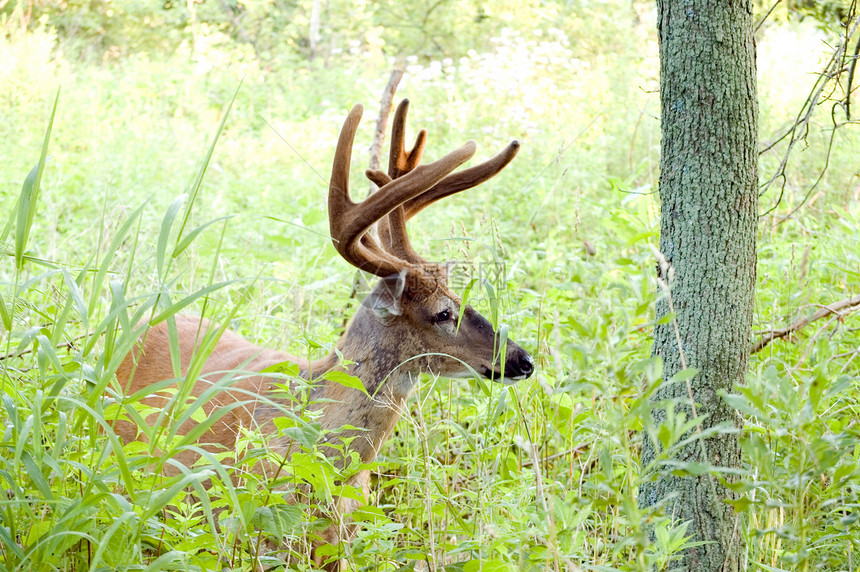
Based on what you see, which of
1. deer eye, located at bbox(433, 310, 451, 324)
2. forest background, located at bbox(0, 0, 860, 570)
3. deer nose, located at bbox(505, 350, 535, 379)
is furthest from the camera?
deer eye, located at bbox(433, 310, 451, 324)

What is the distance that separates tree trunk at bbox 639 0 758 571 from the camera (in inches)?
92.6

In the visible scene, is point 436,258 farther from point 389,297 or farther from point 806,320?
point 806,320

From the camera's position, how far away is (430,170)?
2971mm

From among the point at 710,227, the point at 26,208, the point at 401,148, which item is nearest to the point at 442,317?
the point at 401,148

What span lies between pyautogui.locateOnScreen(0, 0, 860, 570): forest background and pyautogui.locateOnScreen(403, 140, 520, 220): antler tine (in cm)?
22

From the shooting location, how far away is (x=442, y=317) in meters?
3.21

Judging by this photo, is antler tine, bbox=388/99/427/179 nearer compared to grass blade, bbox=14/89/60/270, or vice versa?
grass blade, bbox=14/89/60/270

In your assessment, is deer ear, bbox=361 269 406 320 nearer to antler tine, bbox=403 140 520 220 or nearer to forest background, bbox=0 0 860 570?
forest background, bbox=0 0 860 570

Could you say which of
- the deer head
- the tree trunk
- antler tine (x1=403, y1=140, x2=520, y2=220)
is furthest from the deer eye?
the tree trunk

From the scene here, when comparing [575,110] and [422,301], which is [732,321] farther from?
[575,110]

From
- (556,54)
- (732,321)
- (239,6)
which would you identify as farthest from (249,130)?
(732,321)

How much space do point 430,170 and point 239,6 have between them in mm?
13246

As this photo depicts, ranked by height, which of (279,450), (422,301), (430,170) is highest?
(430,170)

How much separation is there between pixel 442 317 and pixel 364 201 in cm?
54
